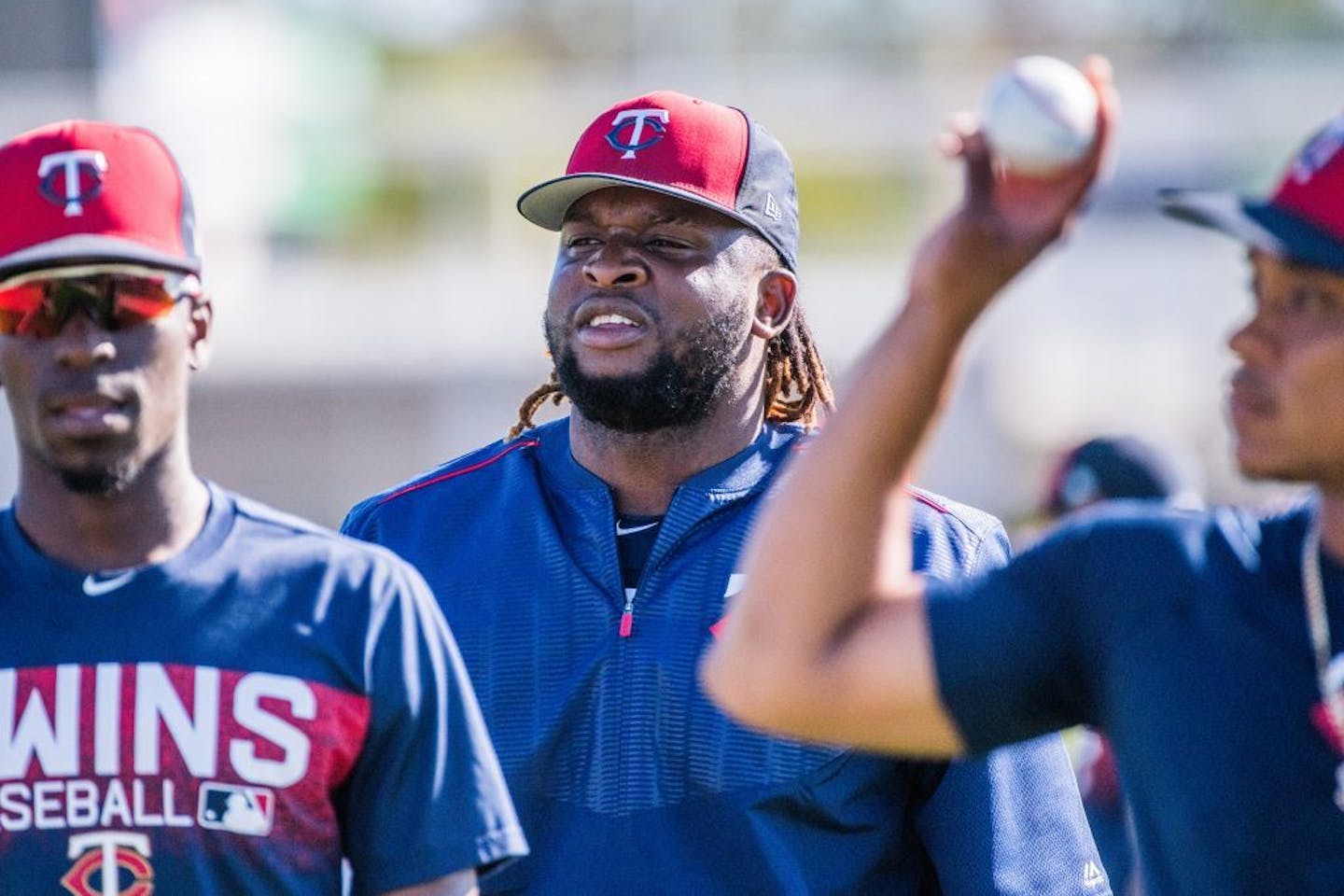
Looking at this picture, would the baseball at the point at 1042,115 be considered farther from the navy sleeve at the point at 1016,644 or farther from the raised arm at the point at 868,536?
the navy sleeve at the point at 1016,644

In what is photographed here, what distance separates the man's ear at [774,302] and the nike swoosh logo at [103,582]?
163cm

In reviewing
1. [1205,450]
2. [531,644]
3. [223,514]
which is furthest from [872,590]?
[1205,450]

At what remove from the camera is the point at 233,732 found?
134 inches

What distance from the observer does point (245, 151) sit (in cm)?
2848

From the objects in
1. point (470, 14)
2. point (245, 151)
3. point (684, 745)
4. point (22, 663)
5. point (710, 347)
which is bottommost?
point (684, 745)

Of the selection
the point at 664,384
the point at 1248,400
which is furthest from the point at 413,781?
the point at 1248,400

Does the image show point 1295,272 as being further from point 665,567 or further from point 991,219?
point 665,567

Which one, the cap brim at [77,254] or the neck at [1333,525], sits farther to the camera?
the cap brim at [77,254]

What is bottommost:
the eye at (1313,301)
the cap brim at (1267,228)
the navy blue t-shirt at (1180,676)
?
the navy blue t-shirt at (1180,676)

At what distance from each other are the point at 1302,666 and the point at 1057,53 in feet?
103

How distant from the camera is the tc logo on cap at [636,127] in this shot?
14.9 ft

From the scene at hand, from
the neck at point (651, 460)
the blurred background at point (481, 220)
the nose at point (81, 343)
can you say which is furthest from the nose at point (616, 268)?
the blurred background at point (481, 220)

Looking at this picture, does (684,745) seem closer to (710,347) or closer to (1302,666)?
(710,347)

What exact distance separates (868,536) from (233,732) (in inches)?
42.6
